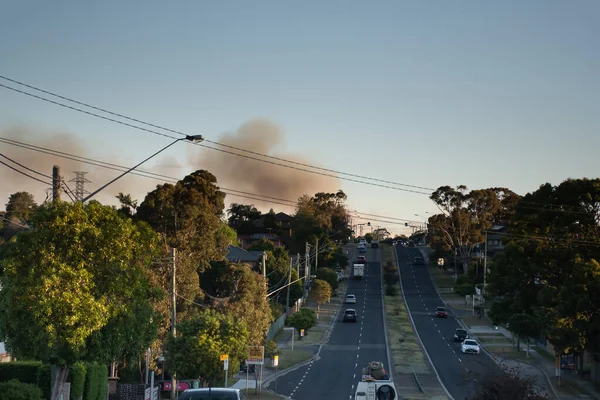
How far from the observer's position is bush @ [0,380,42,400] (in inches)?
993

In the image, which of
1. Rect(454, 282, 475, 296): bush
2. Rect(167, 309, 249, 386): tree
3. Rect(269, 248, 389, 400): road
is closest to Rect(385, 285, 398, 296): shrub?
Rect(269, 248, 389, 400): road

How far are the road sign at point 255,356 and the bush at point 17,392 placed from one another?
62.2ft

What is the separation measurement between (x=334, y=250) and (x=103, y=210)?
115529mm

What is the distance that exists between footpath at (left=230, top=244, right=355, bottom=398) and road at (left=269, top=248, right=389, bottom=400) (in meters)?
0.73

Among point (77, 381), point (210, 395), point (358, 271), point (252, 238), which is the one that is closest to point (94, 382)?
point (77, 381)

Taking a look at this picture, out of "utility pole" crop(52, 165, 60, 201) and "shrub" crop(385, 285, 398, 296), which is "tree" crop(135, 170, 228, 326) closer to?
"utility pole" crop(52, 165, 60, 201)

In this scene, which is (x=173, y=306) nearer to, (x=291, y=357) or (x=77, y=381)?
(x=77, y=381)

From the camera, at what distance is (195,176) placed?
67625mm

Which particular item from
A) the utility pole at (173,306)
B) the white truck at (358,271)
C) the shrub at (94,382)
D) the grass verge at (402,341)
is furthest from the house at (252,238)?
the shrub at (94,382)

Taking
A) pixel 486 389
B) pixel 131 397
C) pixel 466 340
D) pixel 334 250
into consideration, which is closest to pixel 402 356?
pixel 466 340

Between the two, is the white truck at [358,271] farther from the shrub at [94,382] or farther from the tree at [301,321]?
the shrub at [94,382]

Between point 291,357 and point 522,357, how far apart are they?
58.9 ft

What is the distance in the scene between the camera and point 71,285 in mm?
25922

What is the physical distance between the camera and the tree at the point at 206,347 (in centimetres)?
4012
